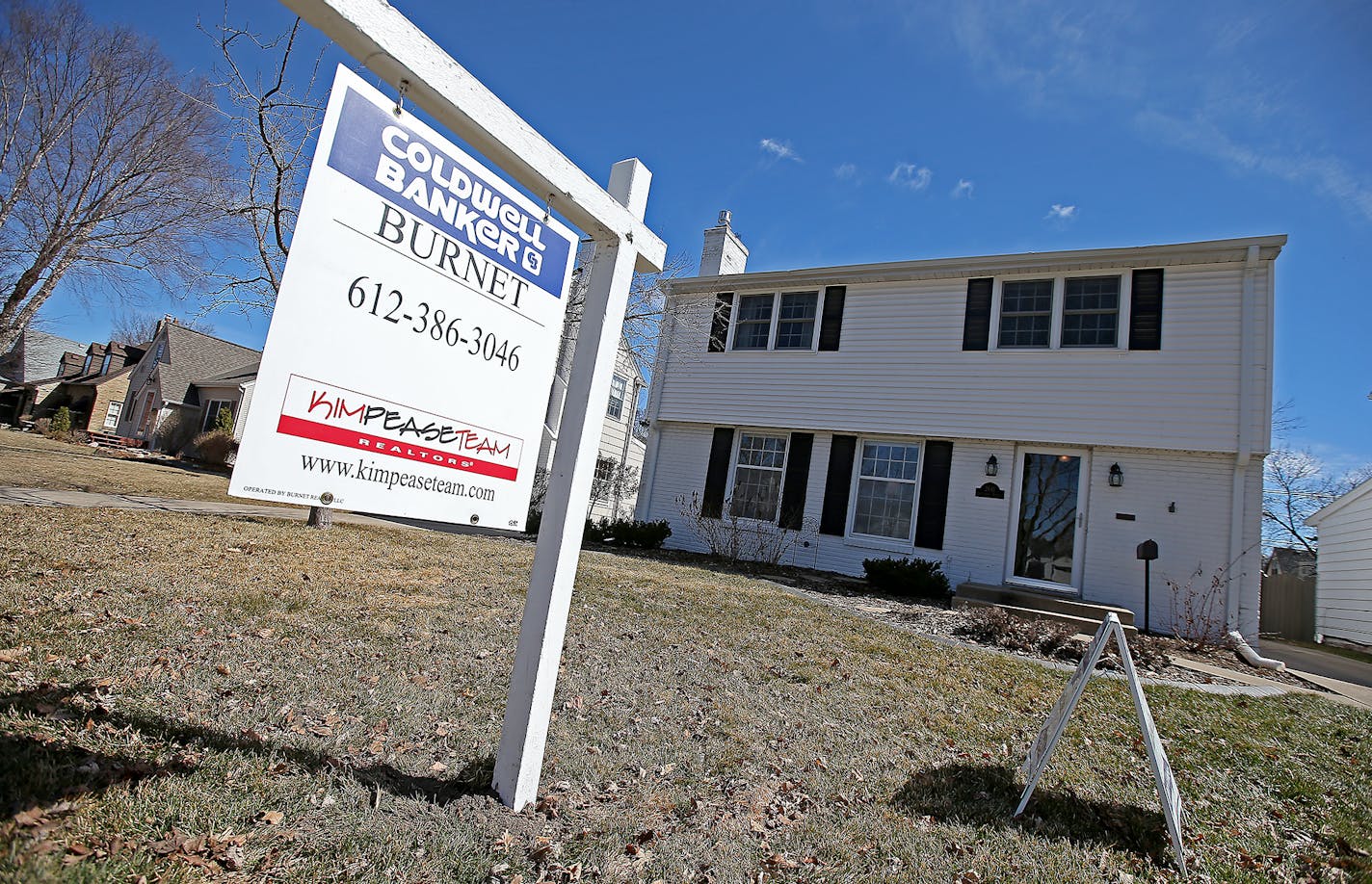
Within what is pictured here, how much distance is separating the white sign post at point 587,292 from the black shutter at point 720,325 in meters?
10.7

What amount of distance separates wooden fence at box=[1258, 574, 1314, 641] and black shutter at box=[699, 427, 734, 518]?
48.4 ft

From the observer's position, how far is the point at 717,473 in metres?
13.0

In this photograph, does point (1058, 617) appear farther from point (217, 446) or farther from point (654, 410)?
point (217, 446)

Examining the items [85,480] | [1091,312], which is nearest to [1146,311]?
[1091,312]

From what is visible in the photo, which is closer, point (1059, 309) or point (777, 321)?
point (1059, 309)

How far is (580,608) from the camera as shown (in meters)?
5.77

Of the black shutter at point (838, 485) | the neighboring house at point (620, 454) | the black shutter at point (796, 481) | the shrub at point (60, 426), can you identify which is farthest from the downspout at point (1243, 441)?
the shrub at point (60, 426)

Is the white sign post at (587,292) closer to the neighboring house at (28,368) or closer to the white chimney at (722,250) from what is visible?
the white chimney at (722,250)

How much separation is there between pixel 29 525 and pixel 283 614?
366cm

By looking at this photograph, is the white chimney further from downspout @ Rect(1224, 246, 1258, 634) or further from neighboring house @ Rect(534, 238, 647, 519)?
downspout @ Rect(1224, 246, 1258, 634)

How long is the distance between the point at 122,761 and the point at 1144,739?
4.31m

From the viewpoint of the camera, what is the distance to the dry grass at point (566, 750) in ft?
6.88

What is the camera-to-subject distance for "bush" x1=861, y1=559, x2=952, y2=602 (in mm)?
9633

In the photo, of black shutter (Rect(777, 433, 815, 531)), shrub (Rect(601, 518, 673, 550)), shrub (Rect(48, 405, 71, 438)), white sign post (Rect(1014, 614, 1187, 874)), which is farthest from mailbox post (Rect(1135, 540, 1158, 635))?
shrub (Rect(48, 405, 71, 438))
